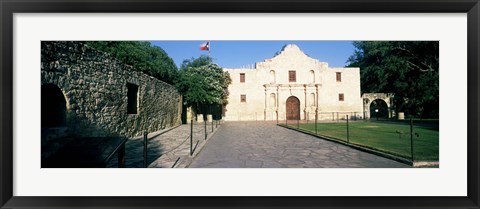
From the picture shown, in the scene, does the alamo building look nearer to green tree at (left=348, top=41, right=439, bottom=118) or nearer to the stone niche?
green tree at (left=348, top=41, right=439, bottom=118)

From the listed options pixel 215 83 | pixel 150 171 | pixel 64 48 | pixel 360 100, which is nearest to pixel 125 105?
pixel 64 48

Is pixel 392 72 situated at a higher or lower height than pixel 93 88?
higher

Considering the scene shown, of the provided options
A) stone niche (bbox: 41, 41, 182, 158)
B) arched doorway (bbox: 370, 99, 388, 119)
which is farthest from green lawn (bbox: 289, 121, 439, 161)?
arched doorway (bbox: 370, 99, 388, 119)

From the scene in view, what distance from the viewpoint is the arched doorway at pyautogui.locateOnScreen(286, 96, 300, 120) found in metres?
29.7

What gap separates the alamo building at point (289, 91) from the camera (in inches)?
1158

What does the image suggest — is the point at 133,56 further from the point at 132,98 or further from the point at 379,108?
the point at 379,108

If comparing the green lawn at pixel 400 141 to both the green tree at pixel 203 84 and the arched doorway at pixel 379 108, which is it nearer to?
the green tree at pixel 203 84

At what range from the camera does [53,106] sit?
6.22 metres

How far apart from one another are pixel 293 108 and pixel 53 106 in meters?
25.7

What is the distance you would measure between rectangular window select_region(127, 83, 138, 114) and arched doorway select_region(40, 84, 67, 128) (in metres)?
4.45

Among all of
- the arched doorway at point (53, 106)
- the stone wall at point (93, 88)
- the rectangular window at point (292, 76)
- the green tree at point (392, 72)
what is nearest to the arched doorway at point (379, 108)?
the green tree at point (392, 72)

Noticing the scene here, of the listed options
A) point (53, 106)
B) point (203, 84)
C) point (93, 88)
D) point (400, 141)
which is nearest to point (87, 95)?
point (93, 88)
